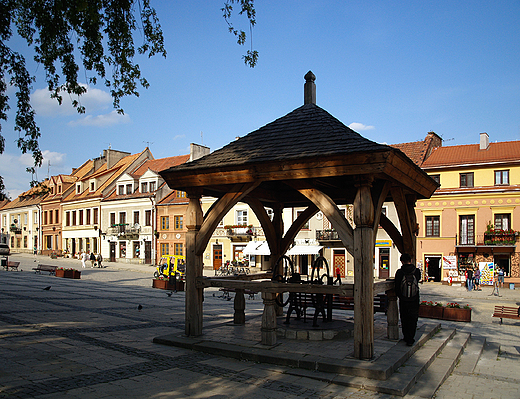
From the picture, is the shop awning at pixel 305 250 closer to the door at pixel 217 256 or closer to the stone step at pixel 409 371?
the door at pixel 217 256

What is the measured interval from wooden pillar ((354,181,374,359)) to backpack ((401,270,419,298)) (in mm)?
1344

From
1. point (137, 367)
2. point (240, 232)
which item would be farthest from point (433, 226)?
point (137, 367)

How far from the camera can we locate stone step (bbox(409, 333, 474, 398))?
629 centimetres

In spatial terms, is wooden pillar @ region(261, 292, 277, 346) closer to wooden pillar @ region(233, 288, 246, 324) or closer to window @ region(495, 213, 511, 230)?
wooden pillar @ region(233, 288, 246, 324)

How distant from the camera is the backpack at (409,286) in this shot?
821 cm

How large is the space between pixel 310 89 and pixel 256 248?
84.4ft

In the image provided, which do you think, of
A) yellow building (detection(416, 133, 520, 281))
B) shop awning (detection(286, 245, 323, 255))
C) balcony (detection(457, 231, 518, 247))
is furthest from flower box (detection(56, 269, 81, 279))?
balcony (detection(457, 231, 518, 247))

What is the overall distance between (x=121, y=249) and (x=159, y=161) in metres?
9.85

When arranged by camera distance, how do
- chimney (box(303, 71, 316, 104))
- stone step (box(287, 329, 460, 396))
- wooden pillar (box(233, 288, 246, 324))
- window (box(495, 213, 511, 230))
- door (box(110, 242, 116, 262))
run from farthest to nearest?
door (box(110, 242, 116, 262))
window (box(495, 213, 511, 230))
wooden pillar (box(233, 288, 246, 324))
chimney (box(303, 71, 316, 104))
stone step (box(287, 329, 460, 396))

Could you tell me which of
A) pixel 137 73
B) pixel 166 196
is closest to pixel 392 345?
pixel 137 73

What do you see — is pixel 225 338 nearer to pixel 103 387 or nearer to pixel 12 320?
pixel 103 387

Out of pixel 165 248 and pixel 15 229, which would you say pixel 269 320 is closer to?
pixel 165 248

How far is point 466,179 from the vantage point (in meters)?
32.1

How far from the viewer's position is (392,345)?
811 centimetres
